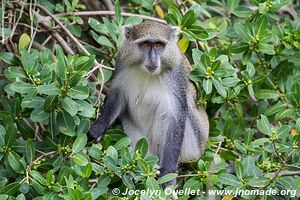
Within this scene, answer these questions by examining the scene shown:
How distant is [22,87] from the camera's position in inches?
242

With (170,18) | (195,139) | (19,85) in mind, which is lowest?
(195,139)

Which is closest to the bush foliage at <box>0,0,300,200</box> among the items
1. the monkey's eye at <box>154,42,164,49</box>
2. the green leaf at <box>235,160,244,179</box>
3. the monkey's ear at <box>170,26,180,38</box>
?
the green leaf at <box>235,160,244,179</box>

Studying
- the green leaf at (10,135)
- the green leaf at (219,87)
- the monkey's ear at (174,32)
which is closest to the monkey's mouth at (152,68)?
the monkey's ear at (174,32)

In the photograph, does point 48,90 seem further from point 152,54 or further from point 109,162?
point 152,54

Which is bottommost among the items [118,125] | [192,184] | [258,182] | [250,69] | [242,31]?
[192,184]

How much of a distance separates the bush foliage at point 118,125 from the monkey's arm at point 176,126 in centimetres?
16

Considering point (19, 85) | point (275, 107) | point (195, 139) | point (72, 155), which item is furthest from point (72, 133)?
point (275, 107)

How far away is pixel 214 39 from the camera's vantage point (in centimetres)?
833

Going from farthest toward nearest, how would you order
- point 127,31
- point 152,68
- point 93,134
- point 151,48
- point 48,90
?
point 127,31, point 93,134, point 151,48, point 152,68, point 48,90

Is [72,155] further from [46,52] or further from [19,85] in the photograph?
→ [46,52]

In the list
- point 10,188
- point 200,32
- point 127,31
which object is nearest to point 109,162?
point 10,188

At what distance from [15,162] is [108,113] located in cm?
142

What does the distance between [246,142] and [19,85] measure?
237cm

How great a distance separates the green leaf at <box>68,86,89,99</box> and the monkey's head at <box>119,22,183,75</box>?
0.91 metres
